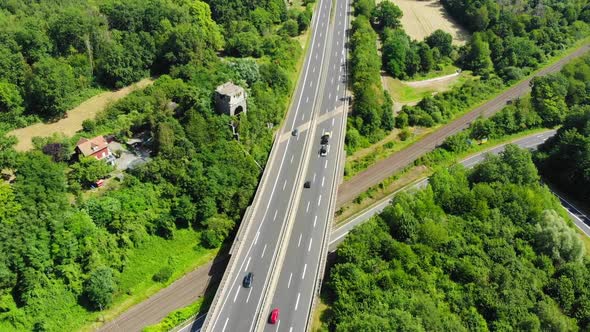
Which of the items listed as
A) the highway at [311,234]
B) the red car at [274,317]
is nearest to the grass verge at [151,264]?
the highway at [311,234]

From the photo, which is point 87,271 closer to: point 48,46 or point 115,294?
point 115,294

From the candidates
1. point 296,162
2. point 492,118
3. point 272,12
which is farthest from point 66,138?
point 492,118

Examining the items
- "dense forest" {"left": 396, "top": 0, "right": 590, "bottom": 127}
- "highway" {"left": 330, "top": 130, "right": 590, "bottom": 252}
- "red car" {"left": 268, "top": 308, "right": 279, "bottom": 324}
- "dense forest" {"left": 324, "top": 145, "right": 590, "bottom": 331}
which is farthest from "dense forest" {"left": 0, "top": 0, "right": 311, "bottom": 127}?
"red car" {"left": 268, "top": 308, "right": 279, "bottom": 324}

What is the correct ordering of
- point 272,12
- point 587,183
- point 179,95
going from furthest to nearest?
point 272,12, point 179,95, point 587,183

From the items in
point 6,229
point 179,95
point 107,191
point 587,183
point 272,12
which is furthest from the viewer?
point 272,12

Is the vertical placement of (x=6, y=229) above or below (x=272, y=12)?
below

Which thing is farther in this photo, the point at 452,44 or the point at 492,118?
the point at 452,44

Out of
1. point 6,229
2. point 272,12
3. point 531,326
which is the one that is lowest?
point 531,326
